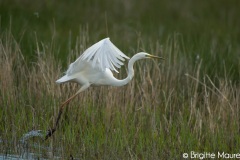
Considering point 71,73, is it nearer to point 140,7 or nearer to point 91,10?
point 91,10

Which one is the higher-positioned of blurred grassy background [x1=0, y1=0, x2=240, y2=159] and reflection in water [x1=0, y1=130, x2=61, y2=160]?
blurred grassy background [x1=0, y1=0, x2=240, y2=159]

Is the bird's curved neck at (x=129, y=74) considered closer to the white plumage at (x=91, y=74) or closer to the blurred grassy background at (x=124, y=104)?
the white plumage at (x=91, y=74)

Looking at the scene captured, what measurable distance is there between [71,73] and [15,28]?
2217mm

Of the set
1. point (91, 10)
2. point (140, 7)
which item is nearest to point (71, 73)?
point (91, 10)

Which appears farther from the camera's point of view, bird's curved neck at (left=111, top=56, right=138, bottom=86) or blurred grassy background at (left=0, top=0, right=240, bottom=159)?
bird's curved neck at (left=111, top=56, right=138, bottom=86)

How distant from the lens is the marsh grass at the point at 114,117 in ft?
19.4

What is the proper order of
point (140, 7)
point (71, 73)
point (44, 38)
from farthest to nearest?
point (140, 7), point (44, 38), point (71, 73)

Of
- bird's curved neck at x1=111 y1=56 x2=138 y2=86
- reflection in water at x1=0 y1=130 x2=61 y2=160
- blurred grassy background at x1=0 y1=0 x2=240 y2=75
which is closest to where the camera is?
reflection in water at x1=0 y1=130 x2=61 y2=160

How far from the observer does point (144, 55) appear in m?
6.55

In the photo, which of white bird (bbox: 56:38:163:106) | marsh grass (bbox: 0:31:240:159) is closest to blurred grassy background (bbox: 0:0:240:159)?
marsh grass (bbox: 0:31:240:159)

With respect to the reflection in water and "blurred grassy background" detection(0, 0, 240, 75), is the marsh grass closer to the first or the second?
the reflection in water

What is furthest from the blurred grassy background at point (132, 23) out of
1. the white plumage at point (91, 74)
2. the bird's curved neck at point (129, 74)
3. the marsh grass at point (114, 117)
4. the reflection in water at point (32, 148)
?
the reflection in water at point (32, 148)

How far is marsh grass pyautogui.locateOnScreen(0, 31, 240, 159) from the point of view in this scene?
592cm

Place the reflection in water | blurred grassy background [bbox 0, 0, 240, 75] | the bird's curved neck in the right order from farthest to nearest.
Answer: blurred grassy background [bbox 0, 0, 240, 75] < the bird's curved neck < the reflection in water
